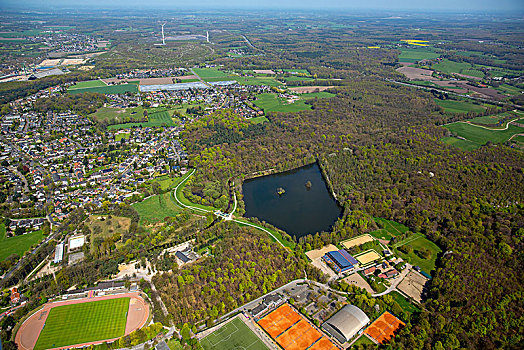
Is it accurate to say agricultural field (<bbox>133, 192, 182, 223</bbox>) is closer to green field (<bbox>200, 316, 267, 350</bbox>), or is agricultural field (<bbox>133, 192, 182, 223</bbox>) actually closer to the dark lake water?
the dark lake water

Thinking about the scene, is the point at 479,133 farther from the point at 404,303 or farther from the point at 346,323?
the point at 346,323

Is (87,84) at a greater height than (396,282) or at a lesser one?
greater

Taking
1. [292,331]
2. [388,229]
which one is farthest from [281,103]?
[292,331]

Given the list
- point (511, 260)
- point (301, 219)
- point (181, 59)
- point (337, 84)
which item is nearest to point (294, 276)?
point (301, 219)

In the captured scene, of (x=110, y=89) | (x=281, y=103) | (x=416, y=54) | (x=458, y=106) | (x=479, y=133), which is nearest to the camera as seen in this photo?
(x=479, y=133)

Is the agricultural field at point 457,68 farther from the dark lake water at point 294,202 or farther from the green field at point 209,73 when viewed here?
the dark lake water at point 294,202

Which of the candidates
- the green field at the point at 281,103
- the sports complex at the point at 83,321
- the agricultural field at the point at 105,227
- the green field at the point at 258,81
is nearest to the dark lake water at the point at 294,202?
the agricultural field at the point at 105,227
